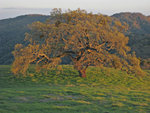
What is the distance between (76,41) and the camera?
24234mm

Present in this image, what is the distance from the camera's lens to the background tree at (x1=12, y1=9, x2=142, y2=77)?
24.0 m

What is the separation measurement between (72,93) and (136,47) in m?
83.1

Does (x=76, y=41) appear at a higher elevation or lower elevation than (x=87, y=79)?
higher

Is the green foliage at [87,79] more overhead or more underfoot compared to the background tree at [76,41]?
more underfoot

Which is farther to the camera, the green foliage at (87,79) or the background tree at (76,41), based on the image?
the green foliage at (87,79)

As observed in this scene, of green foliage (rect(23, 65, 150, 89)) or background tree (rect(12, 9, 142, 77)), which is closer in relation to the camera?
background tree (rect(12, 9, 142, 77))

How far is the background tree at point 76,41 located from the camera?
24.0 meters

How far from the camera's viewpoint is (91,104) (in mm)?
13047

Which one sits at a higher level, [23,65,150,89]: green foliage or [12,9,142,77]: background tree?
[12,9,142,77]: background tree

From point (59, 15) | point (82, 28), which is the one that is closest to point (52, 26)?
point (59, 15)

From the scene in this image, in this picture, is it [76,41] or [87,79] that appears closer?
[76,41]

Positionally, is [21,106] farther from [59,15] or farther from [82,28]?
[59,15]

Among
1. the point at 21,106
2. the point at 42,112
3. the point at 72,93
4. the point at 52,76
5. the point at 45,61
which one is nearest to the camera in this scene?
the point at 42,112

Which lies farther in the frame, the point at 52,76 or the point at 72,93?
the point at 52,76
